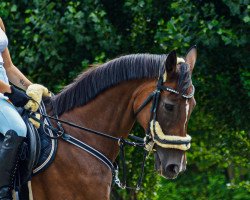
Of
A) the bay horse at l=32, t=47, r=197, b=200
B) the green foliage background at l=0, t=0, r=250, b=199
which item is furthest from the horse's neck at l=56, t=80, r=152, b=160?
the green foliage background at l=0, t=0, r=250, b=199

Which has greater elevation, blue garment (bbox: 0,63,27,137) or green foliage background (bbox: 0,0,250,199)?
A: blue garment (bbox: 0,63,27,137)

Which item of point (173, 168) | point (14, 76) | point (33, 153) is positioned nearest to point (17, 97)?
point (33, 153)

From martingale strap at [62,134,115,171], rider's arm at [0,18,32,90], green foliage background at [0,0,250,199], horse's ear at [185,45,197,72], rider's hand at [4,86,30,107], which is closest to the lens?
rider's hand at [4,86,30,107]

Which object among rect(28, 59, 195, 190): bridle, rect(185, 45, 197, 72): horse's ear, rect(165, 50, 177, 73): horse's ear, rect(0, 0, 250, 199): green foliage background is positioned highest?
rect(165, 50, 177, 73): horse's ear

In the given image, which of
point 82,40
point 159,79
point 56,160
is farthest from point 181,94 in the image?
point 82,40

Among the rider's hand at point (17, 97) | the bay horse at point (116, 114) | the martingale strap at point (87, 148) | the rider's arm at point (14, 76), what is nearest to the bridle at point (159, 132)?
the bay horse at point (116, 114)

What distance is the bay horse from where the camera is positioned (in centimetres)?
653

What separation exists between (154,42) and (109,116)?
4637 millimetres

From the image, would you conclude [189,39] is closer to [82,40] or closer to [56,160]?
[82,40]

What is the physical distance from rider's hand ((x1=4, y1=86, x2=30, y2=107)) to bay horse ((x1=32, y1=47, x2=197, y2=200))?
317 mm

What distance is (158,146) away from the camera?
21.6 ft

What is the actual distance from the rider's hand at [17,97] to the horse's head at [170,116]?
0.94m

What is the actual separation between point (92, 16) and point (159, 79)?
13.4ft

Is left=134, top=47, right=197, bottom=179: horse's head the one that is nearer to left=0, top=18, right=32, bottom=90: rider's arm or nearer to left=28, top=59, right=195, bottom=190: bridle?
left=28, top=59, right=195, bottom=190: bridle
